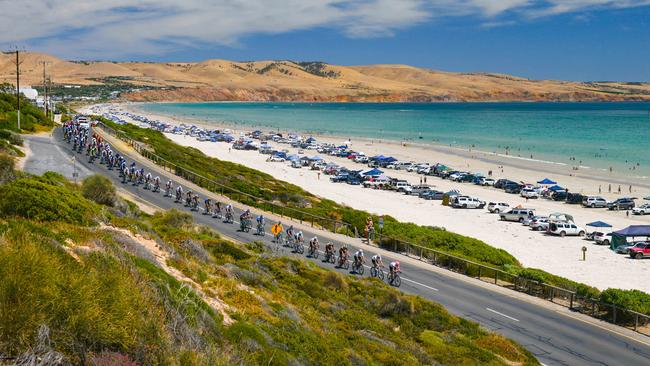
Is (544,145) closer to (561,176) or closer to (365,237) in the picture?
(561,176)

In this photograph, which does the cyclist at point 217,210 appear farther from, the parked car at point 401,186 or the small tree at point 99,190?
the parked car at point 401,186

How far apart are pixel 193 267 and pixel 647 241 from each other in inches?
1172

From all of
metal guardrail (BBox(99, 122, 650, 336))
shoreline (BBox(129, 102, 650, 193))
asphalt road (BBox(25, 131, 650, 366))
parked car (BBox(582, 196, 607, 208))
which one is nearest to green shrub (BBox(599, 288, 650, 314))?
metal guardrail (BBox(99, 122, 650, 336))

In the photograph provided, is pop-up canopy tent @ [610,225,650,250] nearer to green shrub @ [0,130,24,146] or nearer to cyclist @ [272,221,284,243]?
cyclist @ [272,221,284,243]

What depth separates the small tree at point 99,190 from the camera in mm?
24170

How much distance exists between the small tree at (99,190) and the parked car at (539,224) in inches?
1150

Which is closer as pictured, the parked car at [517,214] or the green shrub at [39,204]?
the green shrub at [39,204]

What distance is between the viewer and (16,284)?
6.44m

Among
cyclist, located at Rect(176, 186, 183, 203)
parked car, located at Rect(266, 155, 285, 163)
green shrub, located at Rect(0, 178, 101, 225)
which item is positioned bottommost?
cyclist, located at Rect(176, 186, 183, 203)

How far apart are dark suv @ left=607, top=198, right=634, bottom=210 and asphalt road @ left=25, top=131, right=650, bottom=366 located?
98.1 ft

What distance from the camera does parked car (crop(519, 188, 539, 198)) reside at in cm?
5672

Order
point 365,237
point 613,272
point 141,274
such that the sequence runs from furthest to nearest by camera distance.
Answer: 1. point 365,237
2. point 613,272
3. point 141,274

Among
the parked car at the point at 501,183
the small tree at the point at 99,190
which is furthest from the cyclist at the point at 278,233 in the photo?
the parked car at the point at 501,183

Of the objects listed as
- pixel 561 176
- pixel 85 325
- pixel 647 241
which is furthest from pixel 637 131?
pixel 85 325
